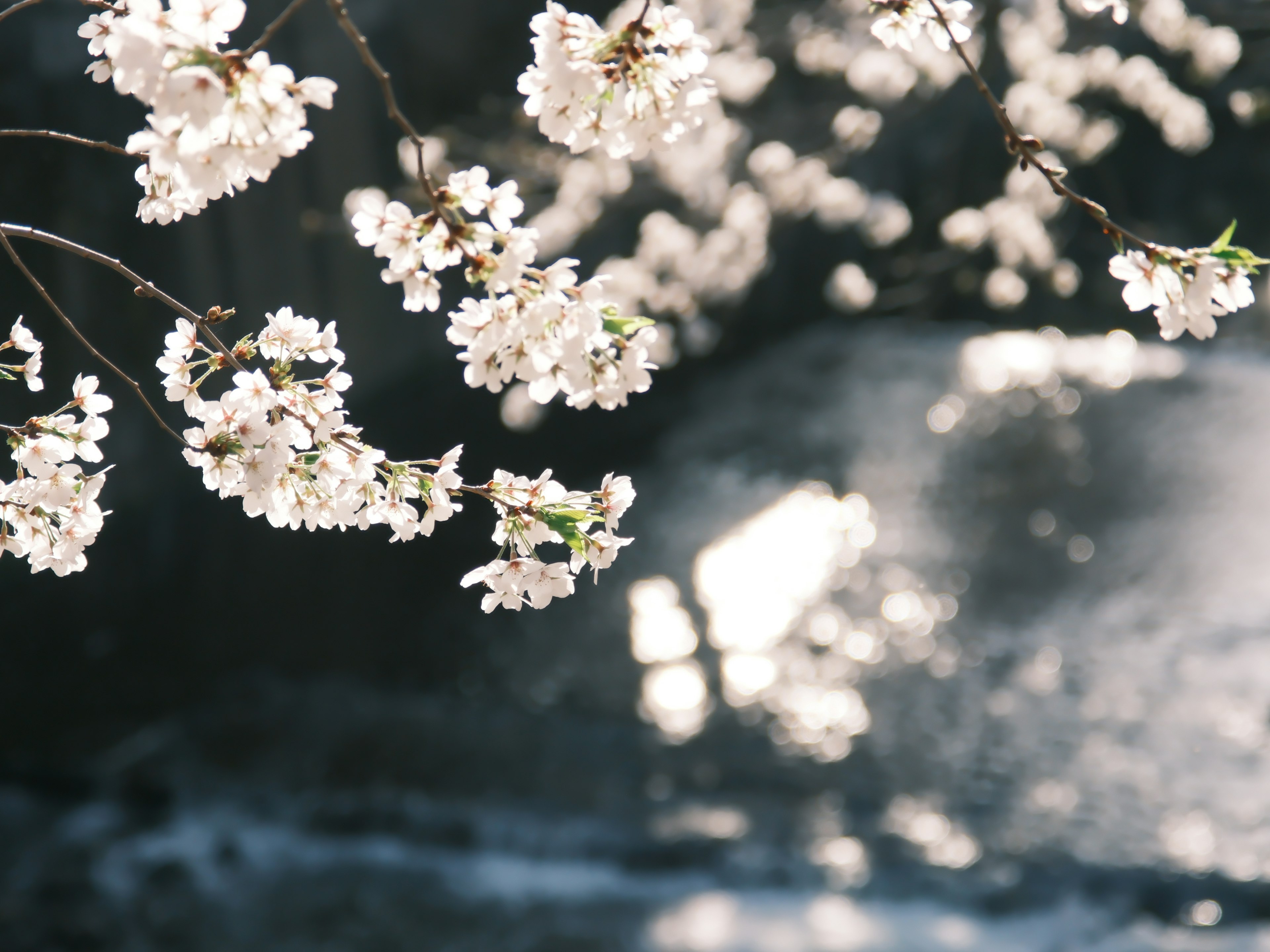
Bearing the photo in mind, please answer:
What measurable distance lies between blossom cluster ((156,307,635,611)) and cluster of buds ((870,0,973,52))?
66 centimetres

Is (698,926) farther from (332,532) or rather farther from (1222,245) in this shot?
(332,532)

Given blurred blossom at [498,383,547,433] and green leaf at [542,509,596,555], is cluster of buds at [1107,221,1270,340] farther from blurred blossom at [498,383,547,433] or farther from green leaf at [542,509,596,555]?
blurred blossom at [498,383,547,433]

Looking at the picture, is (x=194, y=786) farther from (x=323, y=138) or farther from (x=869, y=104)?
(x=869, y=104)

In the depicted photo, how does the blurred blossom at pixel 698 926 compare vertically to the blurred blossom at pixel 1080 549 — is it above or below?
below

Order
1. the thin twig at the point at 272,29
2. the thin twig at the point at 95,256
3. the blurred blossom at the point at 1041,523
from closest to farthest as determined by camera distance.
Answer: the thin twig at the point at 272,29
the thin twig at the point at 95,256
the blurred blossom at the point at 1041,523

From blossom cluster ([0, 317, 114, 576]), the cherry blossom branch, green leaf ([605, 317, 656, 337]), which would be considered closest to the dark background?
blossom cluster ([0, 317, 114, 576])

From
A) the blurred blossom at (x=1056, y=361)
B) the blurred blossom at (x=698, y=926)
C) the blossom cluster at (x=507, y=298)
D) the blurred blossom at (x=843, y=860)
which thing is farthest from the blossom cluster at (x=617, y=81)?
the blurred blossom at (x=1056, y=361)

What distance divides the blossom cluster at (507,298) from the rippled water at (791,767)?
2.67 meters

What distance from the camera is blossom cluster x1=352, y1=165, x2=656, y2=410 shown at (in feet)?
3.26

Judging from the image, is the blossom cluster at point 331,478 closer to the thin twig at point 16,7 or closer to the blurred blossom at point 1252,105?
the thin twig at point 16,7

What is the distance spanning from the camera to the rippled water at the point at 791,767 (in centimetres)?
335

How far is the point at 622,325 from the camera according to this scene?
107 cm

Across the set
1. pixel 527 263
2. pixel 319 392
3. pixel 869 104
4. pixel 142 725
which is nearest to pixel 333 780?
pixel 142 725

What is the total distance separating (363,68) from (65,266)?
228 centimetres
